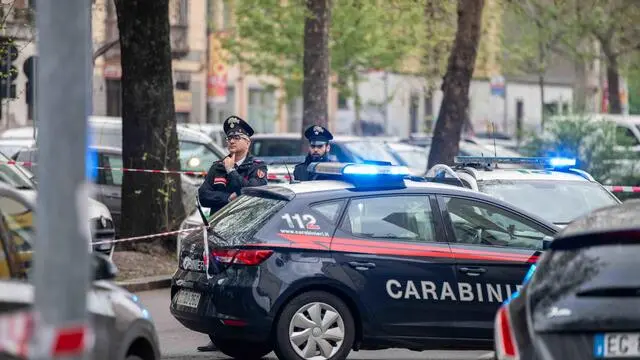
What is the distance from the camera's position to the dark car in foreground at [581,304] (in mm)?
6547

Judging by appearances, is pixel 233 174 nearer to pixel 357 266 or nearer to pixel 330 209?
pixel 330 209

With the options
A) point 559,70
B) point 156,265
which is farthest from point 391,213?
point 559,70

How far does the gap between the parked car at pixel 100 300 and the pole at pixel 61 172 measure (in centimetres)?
184

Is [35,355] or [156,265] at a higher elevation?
[35,355]

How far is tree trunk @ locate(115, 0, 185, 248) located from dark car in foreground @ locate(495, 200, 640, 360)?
11.3 meters

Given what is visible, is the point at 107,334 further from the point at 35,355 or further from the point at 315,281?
the point at 315,281

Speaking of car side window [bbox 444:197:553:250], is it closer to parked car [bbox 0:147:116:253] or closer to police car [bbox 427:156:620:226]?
police car [bbox 427:156:620:226]

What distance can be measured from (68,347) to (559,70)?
2759 inches

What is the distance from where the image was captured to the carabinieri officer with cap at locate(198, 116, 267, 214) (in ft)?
42.7

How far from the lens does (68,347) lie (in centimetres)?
473

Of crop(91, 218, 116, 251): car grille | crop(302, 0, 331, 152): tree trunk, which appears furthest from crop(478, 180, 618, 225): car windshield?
crop(302, 0, 331, 152): tree trunk

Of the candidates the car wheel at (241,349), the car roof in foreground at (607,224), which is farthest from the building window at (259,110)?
the car roof in foreground at (607,224)

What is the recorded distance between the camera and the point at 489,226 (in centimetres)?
1086

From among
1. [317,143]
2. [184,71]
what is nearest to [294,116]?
[184,71]
